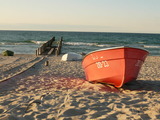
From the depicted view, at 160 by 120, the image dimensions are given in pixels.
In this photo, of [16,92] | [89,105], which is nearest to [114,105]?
[89,105]

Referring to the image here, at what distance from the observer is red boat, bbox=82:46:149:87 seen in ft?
22.4

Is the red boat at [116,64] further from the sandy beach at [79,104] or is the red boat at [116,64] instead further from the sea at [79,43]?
the sea at [79,43]

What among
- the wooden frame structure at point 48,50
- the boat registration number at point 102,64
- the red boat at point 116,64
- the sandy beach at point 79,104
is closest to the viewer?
the sandy beach at point 79,104

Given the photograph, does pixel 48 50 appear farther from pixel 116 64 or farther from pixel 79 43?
pixel 79 43

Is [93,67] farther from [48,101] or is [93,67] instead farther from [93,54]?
[48,101]

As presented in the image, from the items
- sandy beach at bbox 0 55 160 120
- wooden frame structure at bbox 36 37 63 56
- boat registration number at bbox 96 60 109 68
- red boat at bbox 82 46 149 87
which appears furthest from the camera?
wooden frame structure at bbox 36 37 63 56

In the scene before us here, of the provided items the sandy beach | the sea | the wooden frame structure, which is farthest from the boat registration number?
the sea

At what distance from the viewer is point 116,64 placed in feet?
23.1

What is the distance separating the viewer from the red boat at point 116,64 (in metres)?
6.82

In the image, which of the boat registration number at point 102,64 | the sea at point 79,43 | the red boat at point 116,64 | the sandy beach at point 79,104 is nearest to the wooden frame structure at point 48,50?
the sea at point 79,43

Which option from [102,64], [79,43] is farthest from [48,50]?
[79,43]

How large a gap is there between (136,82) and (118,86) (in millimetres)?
1342

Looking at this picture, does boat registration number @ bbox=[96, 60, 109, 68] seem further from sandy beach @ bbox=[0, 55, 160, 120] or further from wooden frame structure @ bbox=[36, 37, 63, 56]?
wooden frame structure @ bbox=[36, 37, 63, 56]

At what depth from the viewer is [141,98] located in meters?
6.07
